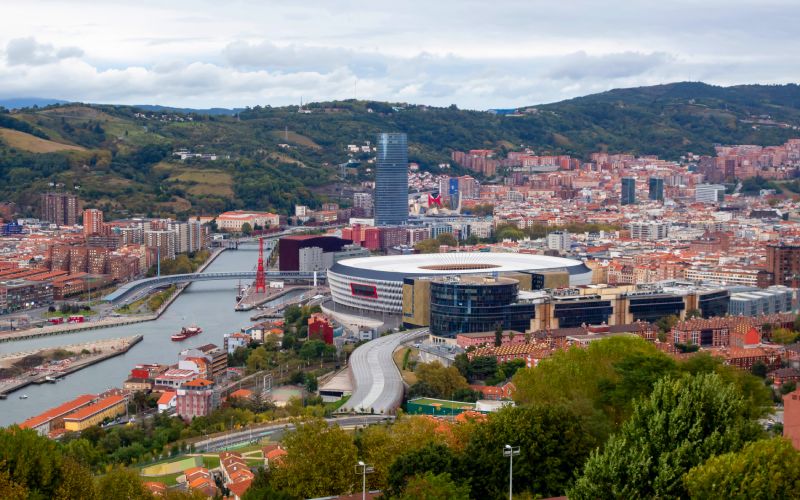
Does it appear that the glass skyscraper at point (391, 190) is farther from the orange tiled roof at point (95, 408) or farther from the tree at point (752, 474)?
the tree at point (752, 474)

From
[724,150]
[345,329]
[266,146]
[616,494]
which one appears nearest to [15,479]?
[616,494]

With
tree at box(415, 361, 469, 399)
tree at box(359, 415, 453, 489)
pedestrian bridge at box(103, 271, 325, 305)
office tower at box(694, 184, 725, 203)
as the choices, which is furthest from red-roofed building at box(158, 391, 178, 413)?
office tower at box(694, 184, 725, 203)

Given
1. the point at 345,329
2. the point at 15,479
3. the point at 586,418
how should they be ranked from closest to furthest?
the point at 15,479, the point at 586,418, the point at 345,329

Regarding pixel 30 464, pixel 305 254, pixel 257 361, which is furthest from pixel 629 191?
pixel 30 464

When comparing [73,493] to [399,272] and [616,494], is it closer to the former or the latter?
[616,494]

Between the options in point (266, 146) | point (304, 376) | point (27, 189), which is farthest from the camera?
point (266, 146)

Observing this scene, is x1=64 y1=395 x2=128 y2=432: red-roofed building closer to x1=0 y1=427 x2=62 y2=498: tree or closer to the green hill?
x1=0 y1=427 x2=62 y2=498: tree

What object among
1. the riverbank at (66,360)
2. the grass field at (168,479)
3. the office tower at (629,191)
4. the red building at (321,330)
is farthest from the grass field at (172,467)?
the office tower at (629,191)
